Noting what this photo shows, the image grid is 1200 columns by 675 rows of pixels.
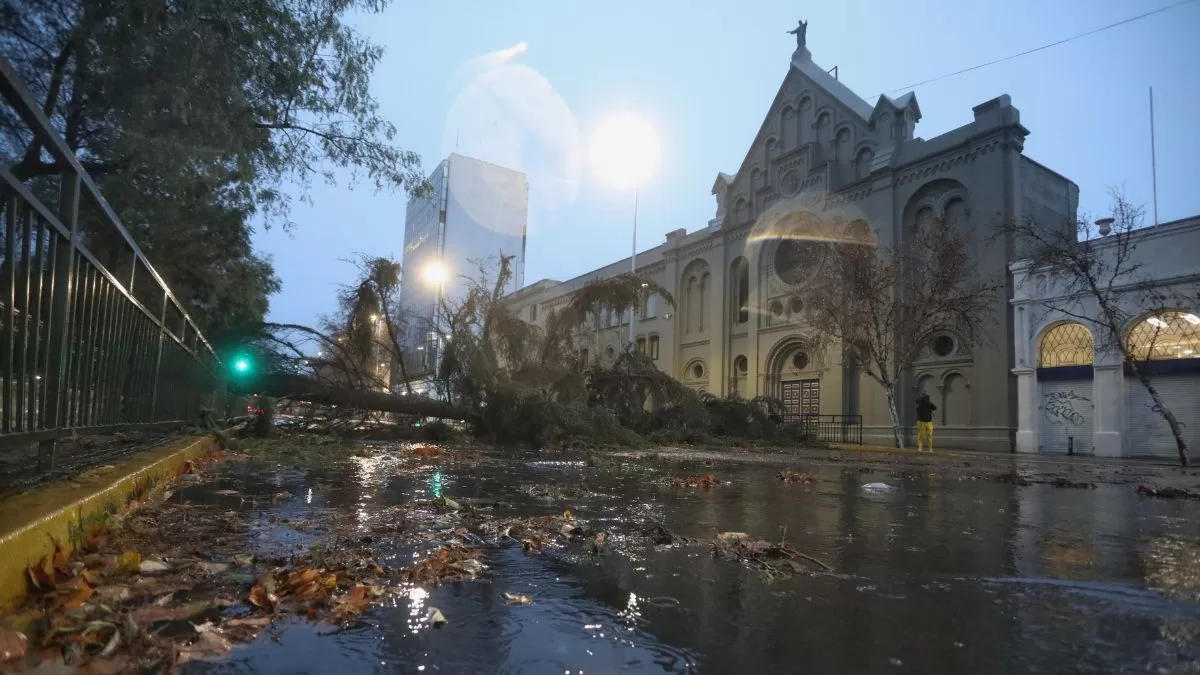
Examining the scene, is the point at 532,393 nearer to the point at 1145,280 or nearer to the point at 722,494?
the point at 722,494

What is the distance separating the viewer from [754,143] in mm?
34625

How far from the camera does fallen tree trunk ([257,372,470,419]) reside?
15734mm

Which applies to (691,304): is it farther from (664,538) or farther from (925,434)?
(664,538)

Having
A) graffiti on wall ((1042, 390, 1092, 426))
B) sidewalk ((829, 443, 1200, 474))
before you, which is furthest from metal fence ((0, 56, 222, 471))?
graffiti on wall ((1042, 390, 1092, 426))

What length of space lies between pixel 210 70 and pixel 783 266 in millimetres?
27045

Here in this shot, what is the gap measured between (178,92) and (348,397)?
850cm

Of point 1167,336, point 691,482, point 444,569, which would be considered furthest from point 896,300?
point 444,569

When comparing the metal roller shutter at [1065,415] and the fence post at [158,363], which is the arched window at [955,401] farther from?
the fence post at [158,363]

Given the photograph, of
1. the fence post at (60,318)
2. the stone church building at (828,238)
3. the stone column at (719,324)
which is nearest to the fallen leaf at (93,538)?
the fence post at (60,318)

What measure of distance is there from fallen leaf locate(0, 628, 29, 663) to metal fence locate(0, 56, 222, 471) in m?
1.39

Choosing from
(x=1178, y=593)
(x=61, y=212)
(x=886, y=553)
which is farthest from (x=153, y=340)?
(x=1178, y=593)

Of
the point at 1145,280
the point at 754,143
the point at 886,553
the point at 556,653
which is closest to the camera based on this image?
the point at 556,653

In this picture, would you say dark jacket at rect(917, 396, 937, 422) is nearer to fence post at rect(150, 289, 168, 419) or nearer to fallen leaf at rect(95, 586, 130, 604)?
fence post at rect(150, 289, 168, 419)

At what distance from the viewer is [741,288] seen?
115ft
